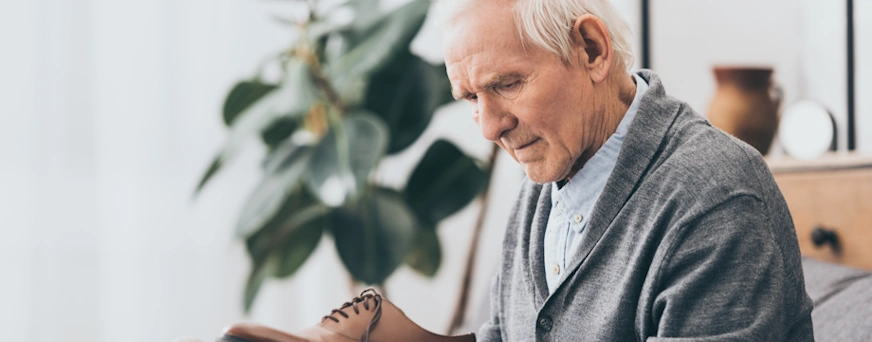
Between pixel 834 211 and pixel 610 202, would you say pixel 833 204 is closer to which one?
pixel 834 211

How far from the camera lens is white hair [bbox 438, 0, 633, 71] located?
87 centimetres

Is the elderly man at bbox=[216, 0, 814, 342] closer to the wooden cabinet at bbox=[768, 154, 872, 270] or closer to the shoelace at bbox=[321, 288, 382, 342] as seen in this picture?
the shoelace at bbox=[321, 288, 382, 342]

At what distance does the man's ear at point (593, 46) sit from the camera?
896mm

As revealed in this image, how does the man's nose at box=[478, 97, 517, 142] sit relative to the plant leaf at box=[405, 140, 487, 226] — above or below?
above

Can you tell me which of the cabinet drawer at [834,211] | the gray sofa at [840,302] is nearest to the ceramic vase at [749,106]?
the cabinet drawer at [834,211]

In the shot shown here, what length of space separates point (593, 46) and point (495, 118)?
14 centimetres

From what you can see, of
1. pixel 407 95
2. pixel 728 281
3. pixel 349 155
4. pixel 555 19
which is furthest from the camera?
pixel 407 95

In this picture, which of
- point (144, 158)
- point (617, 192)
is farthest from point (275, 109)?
point (617, 192)

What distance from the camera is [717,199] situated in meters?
0.79

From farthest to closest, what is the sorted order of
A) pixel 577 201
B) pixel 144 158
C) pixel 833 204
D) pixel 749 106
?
pixel 144 158
pixel 749 106
pixel 833 204
pixel 577 201

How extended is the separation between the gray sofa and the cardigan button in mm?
422

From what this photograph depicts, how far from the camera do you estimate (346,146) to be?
1.98 m

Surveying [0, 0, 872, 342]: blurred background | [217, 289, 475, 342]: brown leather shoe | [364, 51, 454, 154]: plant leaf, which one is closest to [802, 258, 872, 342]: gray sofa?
[217, 289, 475, 342]: brown leather shoe

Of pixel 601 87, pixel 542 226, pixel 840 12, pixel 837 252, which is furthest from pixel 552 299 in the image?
pixel 840 12
